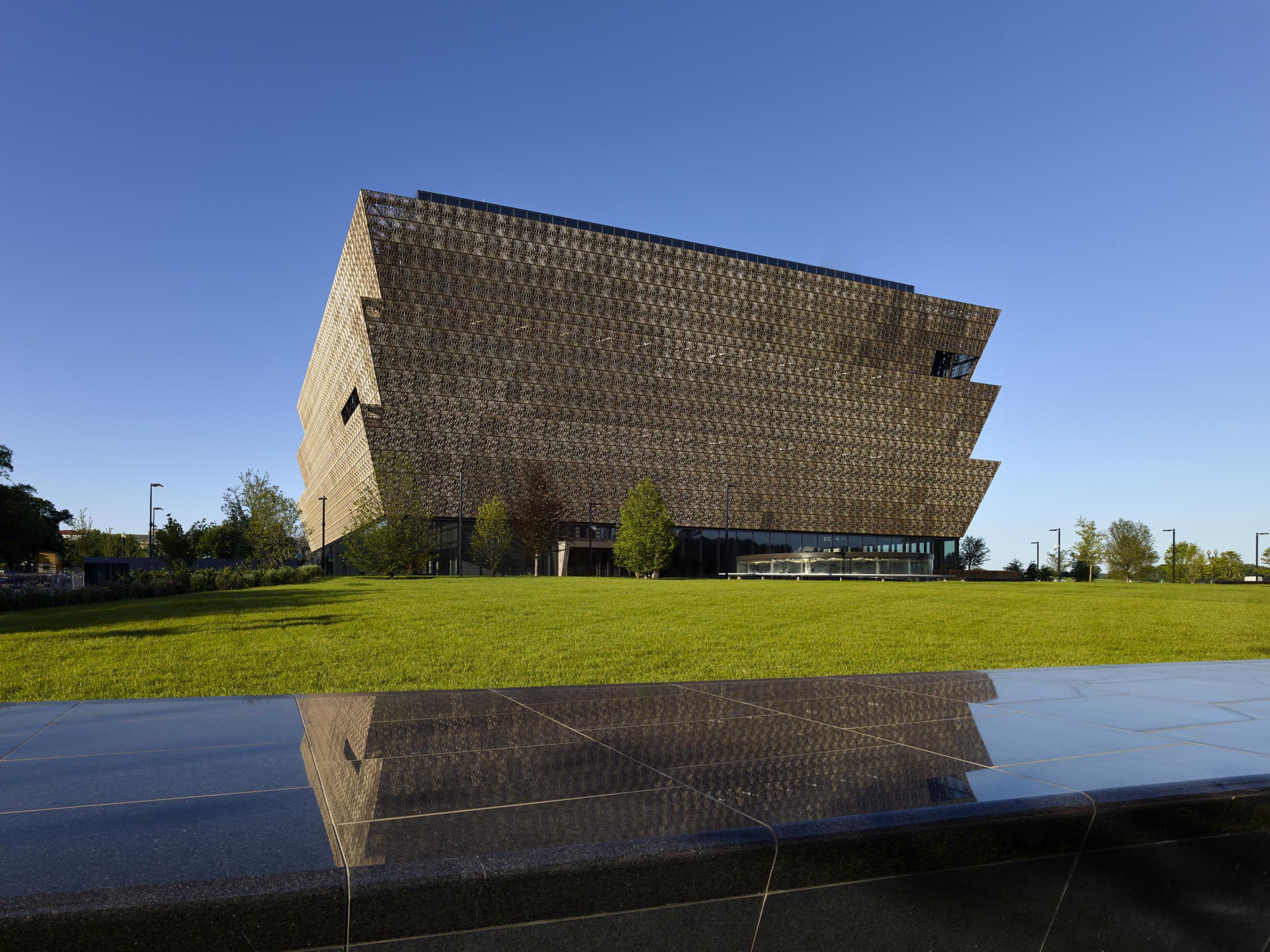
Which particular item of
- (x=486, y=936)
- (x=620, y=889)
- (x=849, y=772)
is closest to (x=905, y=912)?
(x=849, y=772)

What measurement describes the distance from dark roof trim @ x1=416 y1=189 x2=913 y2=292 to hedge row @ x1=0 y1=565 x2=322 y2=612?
34.3 meters

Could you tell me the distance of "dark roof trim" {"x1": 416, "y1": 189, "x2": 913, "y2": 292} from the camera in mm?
72188

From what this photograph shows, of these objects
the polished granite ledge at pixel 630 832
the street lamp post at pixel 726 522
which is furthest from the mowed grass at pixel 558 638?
the street lamp post at pixel 726 522

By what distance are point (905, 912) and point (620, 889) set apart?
1.37 meters

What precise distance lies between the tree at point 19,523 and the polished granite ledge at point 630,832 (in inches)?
2926

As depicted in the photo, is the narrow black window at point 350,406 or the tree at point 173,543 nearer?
the tree at point 173,543

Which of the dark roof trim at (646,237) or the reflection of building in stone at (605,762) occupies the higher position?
the dark roof trim at (646,237)

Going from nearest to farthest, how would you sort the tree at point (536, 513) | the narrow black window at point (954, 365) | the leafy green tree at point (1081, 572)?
the tree at point (536, 513), the leafy green tree at point (1081, 572), the narrow black window at point (954, 365)

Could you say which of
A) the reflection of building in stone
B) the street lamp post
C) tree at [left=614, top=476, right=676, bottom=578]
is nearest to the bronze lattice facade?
the street lamp post

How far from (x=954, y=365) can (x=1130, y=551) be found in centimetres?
3116

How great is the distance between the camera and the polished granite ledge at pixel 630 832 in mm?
2973

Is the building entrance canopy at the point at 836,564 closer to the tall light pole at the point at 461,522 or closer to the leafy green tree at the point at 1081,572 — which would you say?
the leafy green tree at the point at 1081,572

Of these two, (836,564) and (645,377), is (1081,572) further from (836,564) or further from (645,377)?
(645,377)

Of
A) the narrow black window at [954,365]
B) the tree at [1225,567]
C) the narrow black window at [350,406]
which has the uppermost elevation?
the narrow black window at [954,365]
